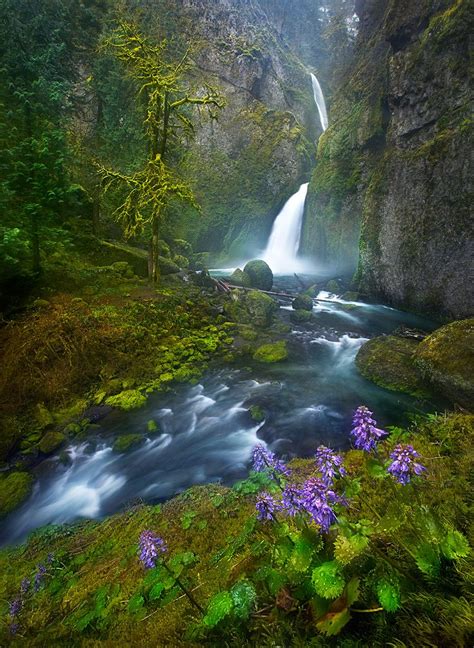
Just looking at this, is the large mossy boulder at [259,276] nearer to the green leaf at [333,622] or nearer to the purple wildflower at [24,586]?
the purple wildflower at [24,586]

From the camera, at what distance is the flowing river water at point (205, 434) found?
5.14 metres

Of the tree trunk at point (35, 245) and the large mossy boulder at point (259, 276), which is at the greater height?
the tree trunk at point (35, 245)

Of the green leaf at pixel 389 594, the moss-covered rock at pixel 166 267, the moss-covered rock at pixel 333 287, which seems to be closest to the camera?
the green leaf at pixel 389 594

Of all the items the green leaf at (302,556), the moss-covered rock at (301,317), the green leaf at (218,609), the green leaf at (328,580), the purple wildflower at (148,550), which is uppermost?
the green leaf at (328,580)

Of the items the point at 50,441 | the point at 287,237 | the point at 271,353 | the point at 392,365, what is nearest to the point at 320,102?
the point at 287,237

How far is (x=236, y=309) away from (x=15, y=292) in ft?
23.0

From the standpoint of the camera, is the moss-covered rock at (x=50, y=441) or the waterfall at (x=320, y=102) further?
the waterfall at (x=320, y=102)

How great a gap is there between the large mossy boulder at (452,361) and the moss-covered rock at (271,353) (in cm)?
359

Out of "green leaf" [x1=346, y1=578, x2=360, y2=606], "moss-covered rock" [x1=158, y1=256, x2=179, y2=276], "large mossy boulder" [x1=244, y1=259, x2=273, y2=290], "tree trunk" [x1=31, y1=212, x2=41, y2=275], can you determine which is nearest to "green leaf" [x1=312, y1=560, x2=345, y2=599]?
"green leaf" [x1=346, y1=578, x2=360, y2=606]

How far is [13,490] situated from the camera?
5.14 m

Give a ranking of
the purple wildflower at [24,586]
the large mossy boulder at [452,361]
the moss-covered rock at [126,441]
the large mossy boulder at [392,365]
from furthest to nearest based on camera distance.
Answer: the large mossy boulder at [392,365] < the large mossy boulder at [452,361] < the moss-covered rock at [126,441] < the purple wildflower at [24,586]

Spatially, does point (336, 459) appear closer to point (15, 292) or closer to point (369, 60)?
point (15, 292)

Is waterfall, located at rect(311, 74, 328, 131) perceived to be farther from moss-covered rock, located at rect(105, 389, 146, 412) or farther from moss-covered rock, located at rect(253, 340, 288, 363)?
moss-covered rock, located at rect(105, 389, 146, 412)

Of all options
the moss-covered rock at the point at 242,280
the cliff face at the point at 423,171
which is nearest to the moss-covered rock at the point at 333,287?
the cliff face at the point at 423,171
